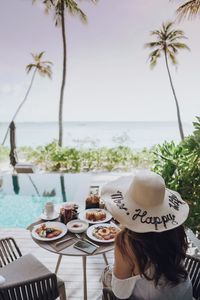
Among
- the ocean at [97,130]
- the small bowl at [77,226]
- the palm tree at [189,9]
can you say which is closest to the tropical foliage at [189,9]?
the palm tree at [189,9]

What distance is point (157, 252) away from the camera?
3.35 ft

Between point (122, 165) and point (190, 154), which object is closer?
point (190, 154)

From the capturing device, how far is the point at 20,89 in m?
19.2

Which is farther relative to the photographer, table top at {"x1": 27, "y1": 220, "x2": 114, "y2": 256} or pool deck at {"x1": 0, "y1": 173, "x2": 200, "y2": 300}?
pool deck at {"x1": 0, "y1": 173, "x2": 200, "y2": 300}

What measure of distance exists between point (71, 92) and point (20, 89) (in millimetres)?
4120

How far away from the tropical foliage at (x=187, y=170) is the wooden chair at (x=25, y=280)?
1293mm

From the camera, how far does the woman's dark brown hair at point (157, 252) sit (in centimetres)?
103

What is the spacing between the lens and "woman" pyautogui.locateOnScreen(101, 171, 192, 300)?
3.43 ft

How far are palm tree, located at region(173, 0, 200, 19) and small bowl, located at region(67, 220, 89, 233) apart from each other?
591 centimetres

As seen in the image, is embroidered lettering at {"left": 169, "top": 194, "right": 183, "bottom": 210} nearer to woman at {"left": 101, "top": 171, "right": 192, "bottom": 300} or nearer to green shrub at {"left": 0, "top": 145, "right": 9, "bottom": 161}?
woman at {"left": 101, "top": 171, "right": 192, "bottom": 300}

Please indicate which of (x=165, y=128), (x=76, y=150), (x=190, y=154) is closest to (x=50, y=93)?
(x=165, y=128)

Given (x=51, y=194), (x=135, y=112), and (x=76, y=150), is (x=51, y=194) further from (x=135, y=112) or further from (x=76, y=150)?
(x=135, y=112)

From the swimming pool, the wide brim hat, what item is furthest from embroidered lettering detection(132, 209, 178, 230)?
the swimming pool

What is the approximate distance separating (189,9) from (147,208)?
615 cm
